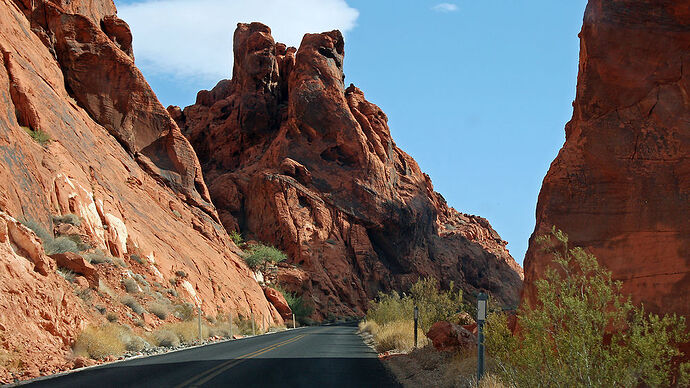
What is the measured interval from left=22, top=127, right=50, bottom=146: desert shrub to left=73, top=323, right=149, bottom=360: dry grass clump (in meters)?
11.9

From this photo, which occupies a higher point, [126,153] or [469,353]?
[126,153]

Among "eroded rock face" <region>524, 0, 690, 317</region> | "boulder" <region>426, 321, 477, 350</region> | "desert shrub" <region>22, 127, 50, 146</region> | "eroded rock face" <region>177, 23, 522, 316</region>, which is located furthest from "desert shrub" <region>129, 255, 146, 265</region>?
"eroded rock face" <region>177, 23, 522, 316</region>

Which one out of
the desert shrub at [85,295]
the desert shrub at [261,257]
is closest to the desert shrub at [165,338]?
the desert shrub at [85,295]

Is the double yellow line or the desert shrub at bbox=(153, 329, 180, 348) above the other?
the desert shrub at bbox=(153, 329, 180, 348)

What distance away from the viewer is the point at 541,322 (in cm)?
684

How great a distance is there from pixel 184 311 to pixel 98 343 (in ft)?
39.8

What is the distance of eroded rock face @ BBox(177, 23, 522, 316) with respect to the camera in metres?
73.8

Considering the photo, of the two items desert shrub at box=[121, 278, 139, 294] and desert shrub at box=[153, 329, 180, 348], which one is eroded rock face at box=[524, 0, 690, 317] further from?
desert shrub at box=[121, 278, 139, 294]

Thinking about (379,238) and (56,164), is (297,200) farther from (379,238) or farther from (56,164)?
(56,164)

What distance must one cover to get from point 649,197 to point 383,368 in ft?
26.1

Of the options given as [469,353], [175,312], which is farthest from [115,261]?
[469,353]

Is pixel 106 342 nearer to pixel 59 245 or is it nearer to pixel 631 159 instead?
pixel 59 245

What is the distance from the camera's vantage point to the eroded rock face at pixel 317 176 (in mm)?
73812

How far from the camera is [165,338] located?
23.1 m
